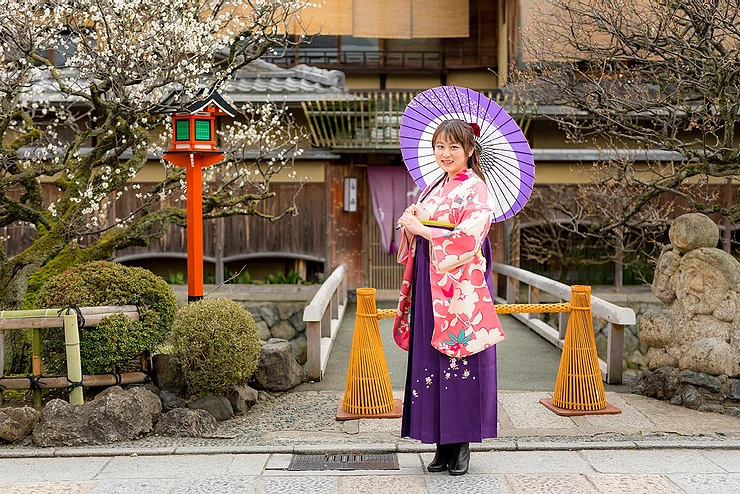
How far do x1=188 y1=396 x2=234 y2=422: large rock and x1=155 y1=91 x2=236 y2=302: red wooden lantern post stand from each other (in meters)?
1.13

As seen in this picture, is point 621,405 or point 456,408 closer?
point 456,408

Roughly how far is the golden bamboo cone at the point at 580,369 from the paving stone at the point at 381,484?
212cm

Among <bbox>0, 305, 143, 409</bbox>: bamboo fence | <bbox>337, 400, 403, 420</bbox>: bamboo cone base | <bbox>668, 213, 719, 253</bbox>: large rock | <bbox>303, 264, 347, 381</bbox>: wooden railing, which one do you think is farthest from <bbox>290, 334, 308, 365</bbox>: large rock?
<bbox>668, 213, 719, 253</bbox>: large rock

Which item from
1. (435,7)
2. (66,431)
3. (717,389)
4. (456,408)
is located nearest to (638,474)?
(456,408)

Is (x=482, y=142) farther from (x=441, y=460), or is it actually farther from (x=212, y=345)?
(x=212, y=345)

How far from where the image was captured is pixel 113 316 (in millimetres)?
6297

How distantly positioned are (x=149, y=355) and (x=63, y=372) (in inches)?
27.4

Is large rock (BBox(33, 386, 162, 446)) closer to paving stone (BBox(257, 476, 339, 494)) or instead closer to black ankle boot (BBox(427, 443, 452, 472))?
paving stone (BBox(257, 476, 339, 494))

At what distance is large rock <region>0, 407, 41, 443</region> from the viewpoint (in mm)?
5543

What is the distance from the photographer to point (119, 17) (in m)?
7.29

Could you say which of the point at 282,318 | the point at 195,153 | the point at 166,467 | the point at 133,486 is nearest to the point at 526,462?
the point at 166,467

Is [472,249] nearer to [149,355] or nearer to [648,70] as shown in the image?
[149,355]

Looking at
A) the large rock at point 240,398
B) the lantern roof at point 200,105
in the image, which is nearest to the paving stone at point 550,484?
the large rock at point 240,398

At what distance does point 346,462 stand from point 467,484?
93 centimetres
